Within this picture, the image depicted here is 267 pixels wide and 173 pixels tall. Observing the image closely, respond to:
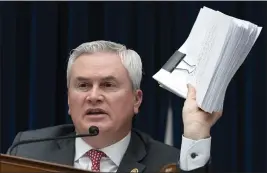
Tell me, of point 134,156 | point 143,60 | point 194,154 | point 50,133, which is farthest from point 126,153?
point 143,60

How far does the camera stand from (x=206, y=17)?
7.06 feet

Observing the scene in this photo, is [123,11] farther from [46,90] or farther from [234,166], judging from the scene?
[234,166]

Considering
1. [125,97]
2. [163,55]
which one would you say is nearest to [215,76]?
[125,97]

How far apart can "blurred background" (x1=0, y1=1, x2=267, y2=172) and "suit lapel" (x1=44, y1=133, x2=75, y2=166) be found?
3.51 feet

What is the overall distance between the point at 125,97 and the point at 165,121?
1.13 m

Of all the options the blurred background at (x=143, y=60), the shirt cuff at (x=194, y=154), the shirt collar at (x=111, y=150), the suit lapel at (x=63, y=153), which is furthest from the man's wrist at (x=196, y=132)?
the blurred background at (x=143, y=60)

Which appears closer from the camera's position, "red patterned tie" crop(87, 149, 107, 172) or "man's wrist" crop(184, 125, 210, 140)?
"man's wrist" crop(184, 125, 210, 140)

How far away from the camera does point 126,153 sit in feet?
8.00

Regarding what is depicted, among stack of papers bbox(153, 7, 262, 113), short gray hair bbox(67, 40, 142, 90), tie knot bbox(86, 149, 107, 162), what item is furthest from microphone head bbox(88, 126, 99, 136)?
short gray hair bbox(67, 40, 142, 90)

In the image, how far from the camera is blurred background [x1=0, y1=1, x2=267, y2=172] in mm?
3531

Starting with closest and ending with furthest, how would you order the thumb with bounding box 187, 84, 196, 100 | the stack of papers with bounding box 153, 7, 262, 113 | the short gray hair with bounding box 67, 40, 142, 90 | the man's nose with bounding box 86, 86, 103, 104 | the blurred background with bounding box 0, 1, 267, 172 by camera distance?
1. the stack of papers with bounding box 153, 7, 262, 113
2. the thumb with bounding box 187, 84, 196, 100
3. the man's nose with bounding box 86, 86, 103, 104
4. the short gray hair with bounding box 67, 40, 142, 90
5. the blurred background with bounding box 0, 1, 267, 172

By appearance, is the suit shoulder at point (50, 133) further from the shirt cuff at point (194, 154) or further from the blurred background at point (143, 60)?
the blurred background at point (143, 60)

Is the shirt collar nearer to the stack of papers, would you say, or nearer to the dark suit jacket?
the dark suit jacket

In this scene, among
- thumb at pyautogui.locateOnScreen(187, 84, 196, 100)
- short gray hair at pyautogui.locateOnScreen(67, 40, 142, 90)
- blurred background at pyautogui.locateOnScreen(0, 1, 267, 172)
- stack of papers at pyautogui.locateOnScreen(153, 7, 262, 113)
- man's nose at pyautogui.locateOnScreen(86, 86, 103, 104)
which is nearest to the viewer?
stack of papers at pyautogui.locateOnScreen(153, 7, 262, 113)
